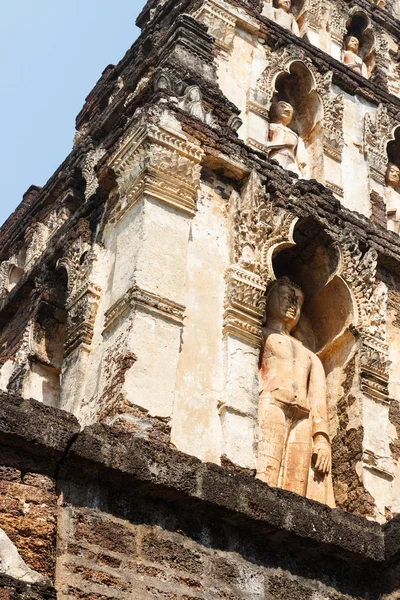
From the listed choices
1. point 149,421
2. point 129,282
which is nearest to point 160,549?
point 149,421

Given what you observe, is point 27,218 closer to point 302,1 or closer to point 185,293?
point 302,1

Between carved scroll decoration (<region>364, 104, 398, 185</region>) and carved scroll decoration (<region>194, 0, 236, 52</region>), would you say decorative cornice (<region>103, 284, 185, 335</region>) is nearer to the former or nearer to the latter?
carved scroll decoration (<region>194, 0, 236, 52</region>)

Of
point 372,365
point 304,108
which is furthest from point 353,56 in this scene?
point 372,365

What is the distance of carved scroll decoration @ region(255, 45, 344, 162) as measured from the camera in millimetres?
12984

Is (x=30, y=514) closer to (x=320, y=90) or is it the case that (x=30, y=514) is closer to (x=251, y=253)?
(x=251, y=253)

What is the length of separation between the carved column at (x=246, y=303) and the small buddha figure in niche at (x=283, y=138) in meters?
1.78

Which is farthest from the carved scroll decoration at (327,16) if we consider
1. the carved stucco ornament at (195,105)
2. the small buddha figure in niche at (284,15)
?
the carved stucco ornament at (195,105)

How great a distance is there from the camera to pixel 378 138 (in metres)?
13.9

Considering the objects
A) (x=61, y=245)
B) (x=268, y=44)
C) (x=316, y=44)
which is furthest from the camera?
(x=316, y=44)

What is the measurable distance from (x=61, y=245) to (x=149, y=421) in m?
4.37

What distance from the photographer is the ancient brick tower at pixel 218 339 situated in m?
7.27

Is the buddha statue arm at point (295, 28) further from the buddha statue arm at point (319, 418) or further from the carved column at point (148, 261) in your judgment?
the buddha statue arm at point (319, 418)

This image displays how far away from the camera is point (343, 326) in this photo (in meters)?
10.9

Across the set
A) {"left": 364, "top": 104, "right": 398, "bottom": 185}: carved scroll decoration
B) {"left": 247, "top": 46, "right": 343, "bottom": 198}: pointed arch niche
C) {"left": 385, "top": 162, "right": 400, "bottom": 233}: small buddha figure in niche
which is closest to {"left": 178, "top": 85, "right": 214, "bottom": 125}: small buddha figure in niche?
{"left": 247, "top": 46, "right": 343, "bottom": 198}: pointed arch niche
